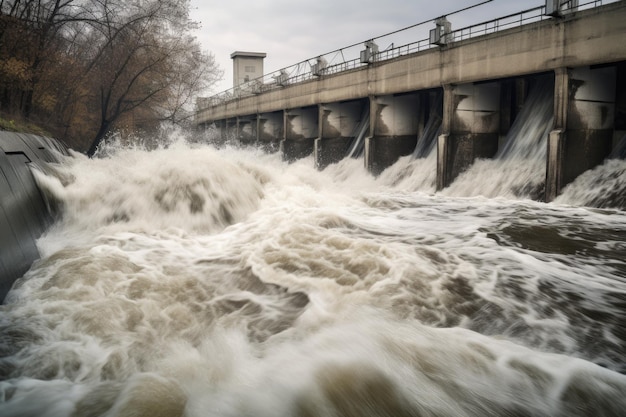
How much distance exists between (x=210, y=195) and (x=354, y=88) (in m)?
14.5

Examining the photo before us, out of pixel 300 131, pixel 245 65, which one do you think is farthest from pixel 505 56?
pixel 245 65

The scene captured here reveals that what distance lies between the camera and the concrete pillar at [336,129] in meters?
25.2

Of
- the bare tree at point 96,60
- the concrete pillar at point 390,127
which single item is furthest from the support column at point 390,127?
the bare tree at point 96,60

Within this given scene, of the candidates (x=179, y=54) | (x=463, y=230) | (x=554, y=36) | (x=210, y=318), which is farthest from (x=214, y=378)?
(x=179, y=54)

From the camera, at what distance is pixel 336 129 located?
1000 inches

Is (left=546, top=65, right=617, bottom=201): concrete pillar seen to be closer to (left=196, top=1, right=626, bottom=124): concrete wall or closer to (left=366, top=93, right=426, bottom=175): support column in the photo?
(left=196, top=1, right=626, bottom=124): concrete wall

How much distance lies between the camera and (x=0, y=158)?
6.50 meters

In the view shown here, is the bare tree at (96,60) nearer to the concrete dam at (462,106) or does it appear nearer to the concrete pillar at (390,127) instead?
the concrete dam at (462,106)

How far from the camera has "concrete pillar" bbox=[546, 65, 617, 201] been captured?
1276 centimetres

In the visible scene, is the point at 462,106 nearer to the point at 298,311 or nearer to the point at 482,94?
the point at 482,94

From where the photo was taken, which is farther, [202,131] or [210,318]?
[202,131]

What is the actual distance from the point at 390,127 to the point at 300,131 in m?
10.0

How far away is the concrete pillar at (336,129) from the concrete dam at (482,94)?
0.06m

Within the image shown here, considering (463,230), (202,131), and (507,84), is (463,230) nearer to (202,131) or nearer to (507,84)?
(507,84)
